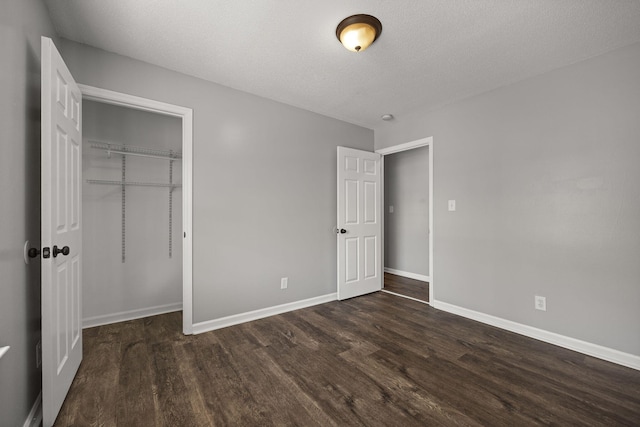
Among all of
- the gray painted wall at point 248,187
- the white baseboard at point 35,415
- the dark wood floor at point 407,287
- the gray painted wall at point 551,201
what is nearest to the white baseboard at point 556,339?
the gray painted wall at point 551,201

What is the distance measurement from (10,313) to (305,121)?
303cm

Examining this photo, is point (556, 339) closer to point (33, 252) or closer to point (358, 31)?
point (358, 31)

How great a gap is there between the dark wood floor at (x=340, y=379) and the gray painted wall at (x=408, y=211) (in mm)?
2100

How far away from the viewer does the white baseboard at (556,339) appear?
2.15 metres

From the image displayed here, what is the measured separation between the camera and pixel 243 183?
9.77 feet

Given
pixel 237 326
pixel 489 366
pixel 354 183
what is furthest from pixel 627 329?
pixel 237 326

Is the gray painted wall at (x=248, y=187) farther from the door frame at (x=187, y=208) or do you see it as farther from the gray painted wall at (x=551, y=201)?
the gray painted wall at (x=551, y=201)

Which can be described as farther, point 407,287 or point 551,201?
point 407,287

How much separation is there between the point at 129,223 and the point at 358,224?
277cm

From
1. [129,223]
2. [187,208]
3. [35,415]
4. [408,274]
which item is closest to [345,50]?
[187,208]

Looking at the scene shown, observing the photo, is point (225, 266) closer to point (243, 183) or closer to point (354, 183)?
point (243, 183)

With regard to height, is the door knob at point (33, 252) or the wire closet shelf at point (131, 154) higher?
the wire closet shelf at point (131, 154)

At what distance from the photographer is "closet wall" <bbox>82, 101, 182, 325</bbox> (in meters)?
2.85

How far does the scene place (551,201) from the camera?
8.29ft
